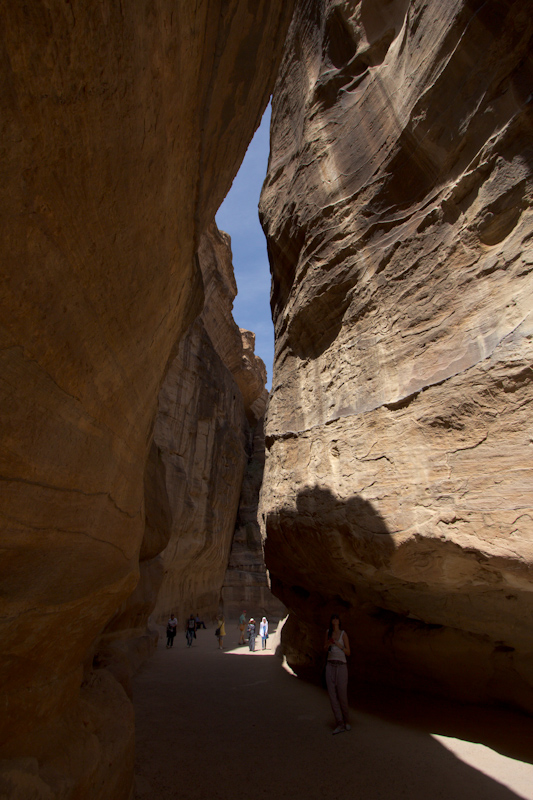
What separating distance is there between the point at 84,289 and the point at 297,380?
16.0ft

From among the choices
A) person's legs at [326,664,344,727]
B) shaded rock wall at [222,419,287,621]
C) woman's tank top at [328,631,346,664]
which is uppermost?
shaded rock wall at [222,419,287,621]

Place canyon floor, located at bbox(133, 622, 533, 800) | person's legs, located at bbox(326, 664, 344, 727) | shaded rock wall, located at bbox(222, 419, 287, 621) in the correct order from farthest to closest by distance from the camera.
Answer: shaded rock wall, located at bbox(222, 419, 287, 621) → person's legs, located at bbox(326, 664, 344, 727) → canyon floor, located at bbox(133, 622, 533, 800)

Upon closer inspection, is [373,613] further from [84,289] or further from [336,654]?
[84,289]

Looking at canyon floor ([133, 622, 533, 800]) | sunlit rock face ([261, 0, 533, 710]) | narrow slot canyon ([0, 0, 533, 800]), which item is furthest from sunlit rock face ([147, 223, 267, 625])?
sunlit rock face ([261, 0, 533, 710])

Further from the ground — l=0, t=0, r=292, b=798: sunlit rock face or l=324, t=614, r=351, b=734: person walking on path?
l=0, t=0, r=292, b=798: sunlit rock face

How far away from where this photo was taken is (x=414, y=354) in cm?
474

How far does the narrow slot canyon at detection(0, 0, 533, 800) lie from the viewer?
1892 mm

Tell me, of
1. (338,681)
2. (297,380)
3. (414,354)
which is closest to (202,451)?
(297,380)

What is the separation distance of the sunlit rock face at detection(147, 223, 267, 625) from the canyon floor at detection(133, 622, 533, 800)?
29.1ft

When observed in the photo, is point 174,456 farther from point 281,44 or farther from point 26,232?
point 26,232

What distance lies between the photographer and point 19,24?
1.32 meters

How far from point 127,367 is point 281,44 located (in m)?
3.84

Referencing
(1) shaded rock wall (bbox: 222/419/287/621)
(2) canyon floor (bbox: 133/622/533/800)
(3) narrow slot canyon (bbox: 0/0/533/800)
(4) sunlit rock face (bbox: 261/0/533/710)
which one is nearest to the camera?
(3) narrow slot canyon (bbox: 0/0/533/800)

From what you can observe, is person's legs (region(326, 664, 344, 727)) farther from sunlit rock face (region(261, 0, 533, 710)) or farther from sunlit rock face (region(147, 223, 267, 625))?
sunlit rock face (region(147, 223, 267, 625))
